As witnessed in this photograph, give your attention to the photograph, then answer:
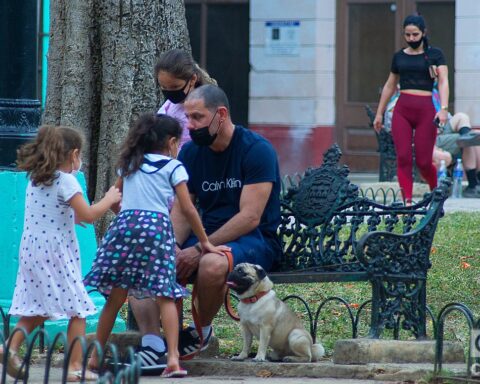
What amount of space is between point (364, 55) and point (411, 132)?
26.7 feet

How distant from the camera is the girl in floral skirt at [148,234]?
5.95m

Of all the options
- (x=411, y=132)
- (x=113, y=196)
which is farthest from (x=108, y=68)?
(x=411, y=132)

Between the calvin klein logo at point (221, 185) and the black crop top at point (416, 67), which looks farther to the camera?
the black crop top at point (416, 67)

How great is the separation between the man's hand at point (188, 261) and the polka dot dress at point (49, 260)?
0.49 m

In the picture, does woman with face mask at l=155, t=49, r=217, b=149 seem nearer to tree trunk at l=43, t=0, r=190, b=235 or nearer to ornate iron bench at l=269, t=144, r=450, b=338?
ornate iron bench at l=269, t=144, r=450, b=338

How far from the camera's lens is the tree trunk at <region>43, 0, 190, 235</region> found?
8352 mm

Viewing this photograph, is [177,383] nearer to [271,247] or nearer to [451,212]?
[271,247]

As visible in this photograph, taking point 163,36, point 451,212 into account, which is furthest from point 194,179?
point 451,212

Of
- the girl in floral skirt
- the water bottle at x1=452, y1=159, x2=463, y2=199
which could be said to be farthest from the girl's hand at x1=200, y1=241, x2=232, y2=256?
the water bottle at x1=452, y1=159, x2=463, y2=199

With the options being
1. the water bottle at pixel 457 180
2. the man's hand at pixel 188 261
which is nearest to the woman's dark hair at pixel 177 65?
the man's hand at pixel 188 261

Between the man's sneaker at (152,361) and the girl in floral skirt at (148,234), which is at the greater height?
the girl in floral skirt at (148,234)

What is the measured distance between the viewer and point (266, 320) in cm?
618

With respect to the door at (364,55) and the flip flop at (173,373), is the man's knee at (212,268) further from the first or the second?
the door at (364,55)

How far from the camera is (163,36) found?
8445 millimetres
